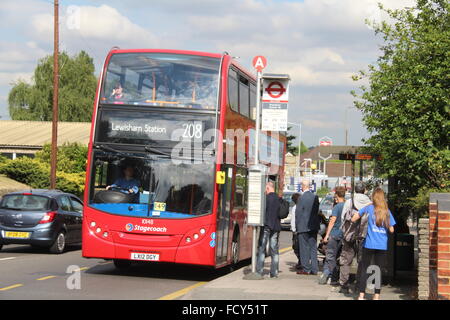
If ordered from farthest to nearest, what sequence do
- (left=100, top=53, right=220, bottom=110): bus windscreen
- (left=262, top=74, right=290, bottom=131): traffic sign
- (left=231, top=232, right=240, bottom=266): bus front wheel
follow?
(left=231, top=232, right=240, bottom=266): bus front wheel → (left=100, top=53, right=220, bottom=110): bus windscreen → (left=262, top=74, right=290, bottom=131): traffic sign

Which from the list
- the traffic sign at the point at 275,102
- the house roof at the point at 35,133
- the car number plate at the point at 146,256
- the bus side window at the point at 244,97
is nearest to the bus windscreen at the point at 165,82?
the traffic sign at the point at 275,102

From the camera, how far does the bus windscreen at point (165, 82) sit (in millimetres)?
15094

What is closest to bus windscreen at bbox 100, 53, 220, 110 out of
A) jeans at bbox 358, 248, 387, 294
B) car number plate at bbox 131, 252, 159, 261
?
car number plate at bbox 131, 252, 159, 261

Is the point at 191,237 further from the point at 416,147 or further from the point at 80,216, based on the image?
the point at 80,216

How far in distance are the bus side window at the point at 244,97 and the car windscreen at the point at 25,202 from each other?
20.8 feet

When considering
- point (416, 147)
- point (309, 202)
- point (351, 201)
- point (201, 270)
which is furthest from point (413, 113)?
point (201, 270)

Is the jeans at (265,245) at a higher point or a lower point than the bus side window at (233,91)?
lower

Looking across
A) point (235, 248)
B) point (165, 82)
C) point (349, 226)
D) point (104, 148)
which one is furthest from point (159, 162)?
point (349, 226)

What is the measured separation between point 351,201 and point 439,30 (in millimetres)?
4281

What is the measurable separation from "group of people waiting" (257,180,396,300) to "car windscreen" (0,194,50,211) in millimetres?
6698

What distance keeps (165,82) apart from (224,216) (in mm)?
2942

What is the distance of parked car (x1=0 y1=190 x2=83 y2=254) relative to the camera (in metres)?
20.0

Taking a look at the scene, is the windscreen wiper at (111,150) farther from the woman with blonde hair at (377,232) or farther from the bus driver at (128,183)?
the woman with blonde hair at (377,232)

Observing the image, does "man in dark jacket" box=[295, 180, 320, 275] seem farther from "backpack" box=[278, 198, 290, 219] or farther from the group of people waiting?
"backpack" box=[278, 198, 290, 219]
